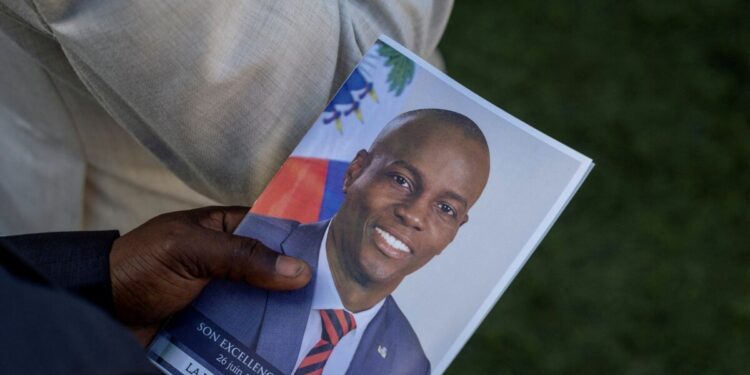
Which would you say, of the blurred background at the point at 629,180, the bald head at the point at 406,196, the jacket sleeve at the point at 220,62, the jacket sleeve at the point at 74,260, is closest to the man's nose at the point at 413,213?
the bald head at the point at 406,196

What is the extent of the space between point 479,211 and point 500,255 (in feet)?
0.13

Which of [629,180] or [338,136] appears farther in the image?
[629,180]

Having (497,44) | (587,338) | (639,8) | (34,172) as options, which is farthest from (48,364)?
(639,8)

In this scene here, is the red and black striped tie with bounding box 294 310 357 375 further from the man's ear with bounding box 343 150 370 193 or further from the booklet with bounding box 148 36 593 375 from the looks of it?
the man's ear with bounding box 343 150 370 193

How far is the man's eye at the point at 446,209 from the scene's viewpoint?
69cm

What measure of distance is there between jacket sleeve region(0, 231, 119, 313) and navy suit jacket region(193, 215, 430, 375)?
0.08 metres

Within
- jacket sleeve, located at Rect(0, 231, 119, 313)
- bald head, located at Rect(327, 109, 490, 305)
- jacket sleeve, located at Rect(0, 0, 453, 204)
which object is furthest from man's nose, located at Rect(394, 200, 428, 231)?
jacket sleeve, located at Rect(0, 231, 119, 313)

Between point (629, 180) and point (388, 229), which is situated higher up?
point (629, 180)

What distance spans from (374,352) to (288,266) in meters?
0.10

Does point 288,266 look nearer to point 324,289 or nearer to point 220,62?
point 324,289

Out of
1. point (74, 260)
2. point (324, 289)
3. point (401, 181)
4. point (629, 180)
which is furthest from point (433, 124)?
point (629, 180)

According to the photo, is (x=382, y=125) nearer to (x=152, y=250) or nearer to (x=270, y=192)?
(x=270, y=192)

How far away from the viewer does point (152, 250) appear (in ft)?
2.41

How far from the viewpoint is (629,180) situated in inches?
65.6
